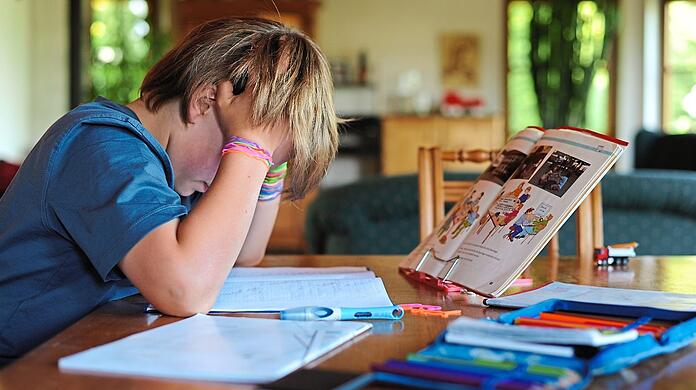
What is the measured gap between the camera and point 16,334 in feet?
4.03

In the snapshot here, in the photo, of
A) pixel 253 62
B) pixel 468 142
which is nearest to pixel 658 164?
pixel 468 142

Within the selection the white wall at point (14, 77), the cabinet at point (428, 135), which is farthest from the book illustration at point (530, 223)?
the cabinet at point (428, 135)

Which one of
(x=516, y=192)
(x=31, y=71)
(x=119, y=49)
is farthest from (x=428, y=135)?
(x=516, y=192)

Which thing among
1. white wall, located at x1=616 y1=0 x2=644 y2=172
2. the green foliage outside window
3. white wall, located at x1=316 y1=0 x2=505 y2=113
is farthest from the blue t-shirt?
white wall, located at x1=616 y1=0 x2=644 y2=172

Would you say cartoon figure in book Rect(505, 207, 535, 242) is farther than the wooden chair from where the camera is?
No

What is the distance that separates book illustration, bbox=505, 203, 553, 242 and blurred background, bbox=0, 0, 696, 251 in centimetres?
577

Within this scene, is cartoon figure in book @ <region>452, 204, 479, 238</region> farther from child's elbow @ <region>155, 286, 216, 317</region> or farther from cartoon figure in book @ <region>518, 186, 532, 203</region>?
child's elbow @ <region>155, 286, 216, 317</region>

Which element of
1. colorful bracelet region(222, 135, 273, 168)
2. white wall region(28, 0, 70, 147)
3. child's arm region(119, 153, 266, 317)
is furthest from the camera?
white wall region(28, 0, 70, 147)

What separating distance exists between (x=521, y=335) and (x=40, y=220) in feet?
2.22

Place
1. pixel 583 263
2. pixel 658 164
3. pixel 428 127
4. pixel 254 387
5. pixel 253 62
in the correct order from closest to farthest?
pixel 254 387, pixel 253 62, pixel 583 263, pixel 658 164, pixel 428 127

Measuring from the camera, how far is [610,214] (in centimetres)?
304

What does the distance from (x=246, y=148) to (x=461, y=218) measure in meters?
0.41

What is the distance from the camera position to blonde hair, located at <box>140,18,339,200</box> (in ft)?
4.29

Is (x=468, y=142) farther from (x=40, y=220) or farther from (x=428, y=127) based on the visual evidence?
(x=40, y=220)
